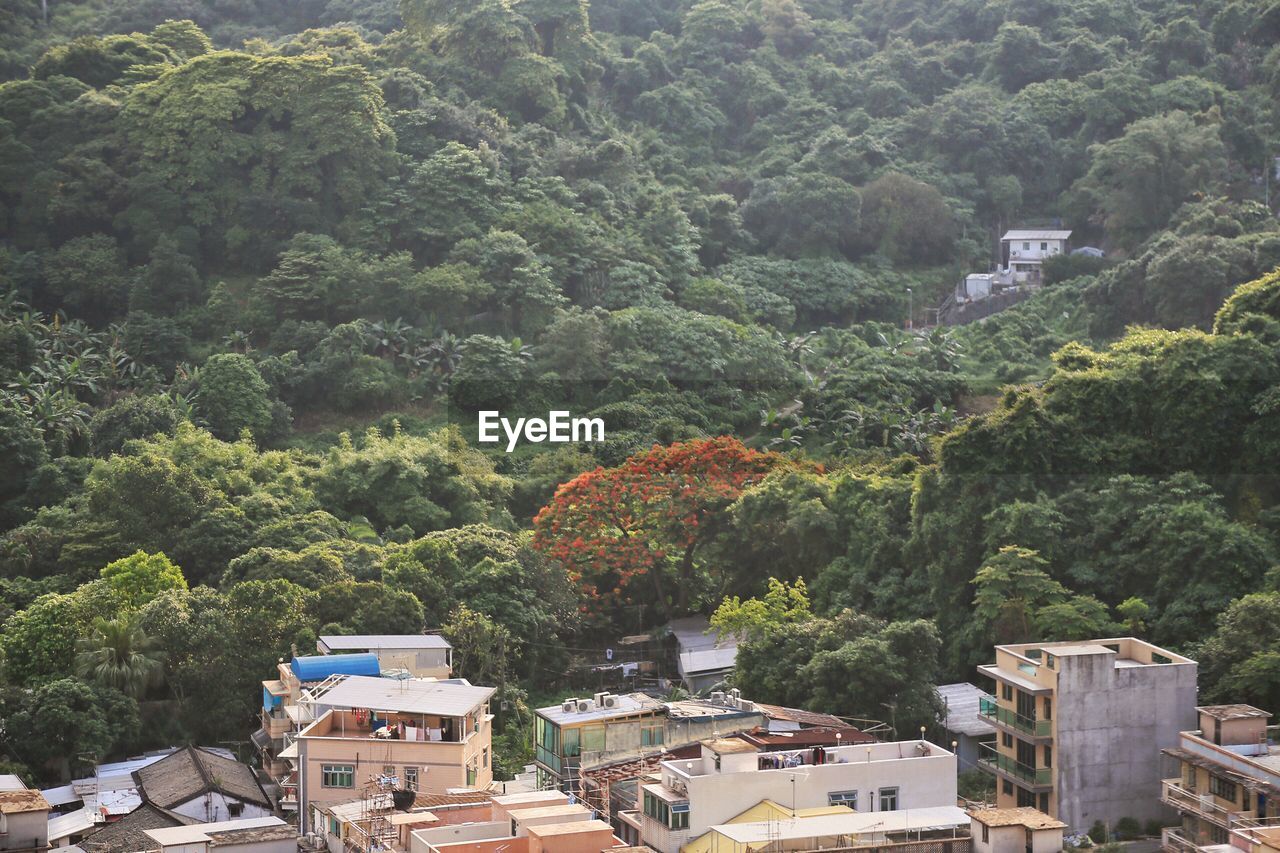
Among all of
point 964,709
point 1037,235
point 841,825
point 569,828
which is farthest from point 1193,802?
point 1037,235

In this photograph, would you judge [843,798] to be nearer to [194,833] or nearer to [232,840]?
[232,840]

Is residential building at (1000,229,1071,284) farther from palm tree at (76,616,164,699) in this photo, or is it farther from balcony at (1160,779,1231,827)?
balcony at (1160,779,1231,827)

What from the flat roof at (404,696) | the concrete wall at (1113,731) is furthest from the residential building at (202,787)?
the concrete wall at (1113,731)

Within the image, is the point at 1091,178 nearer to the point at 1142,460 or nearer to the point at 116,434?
the point at 1142,460

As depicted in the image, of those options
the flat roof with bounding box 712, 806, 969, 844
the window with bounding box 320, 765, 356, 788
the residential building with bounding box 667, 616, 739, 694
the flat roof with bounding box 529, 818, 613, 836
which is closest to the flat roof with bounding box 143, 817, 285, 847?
the window with bounding box 320, 765, 356, 788

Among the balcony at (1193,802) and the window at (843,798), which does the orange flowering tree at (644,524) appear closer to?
the balcony at (1193,802)
